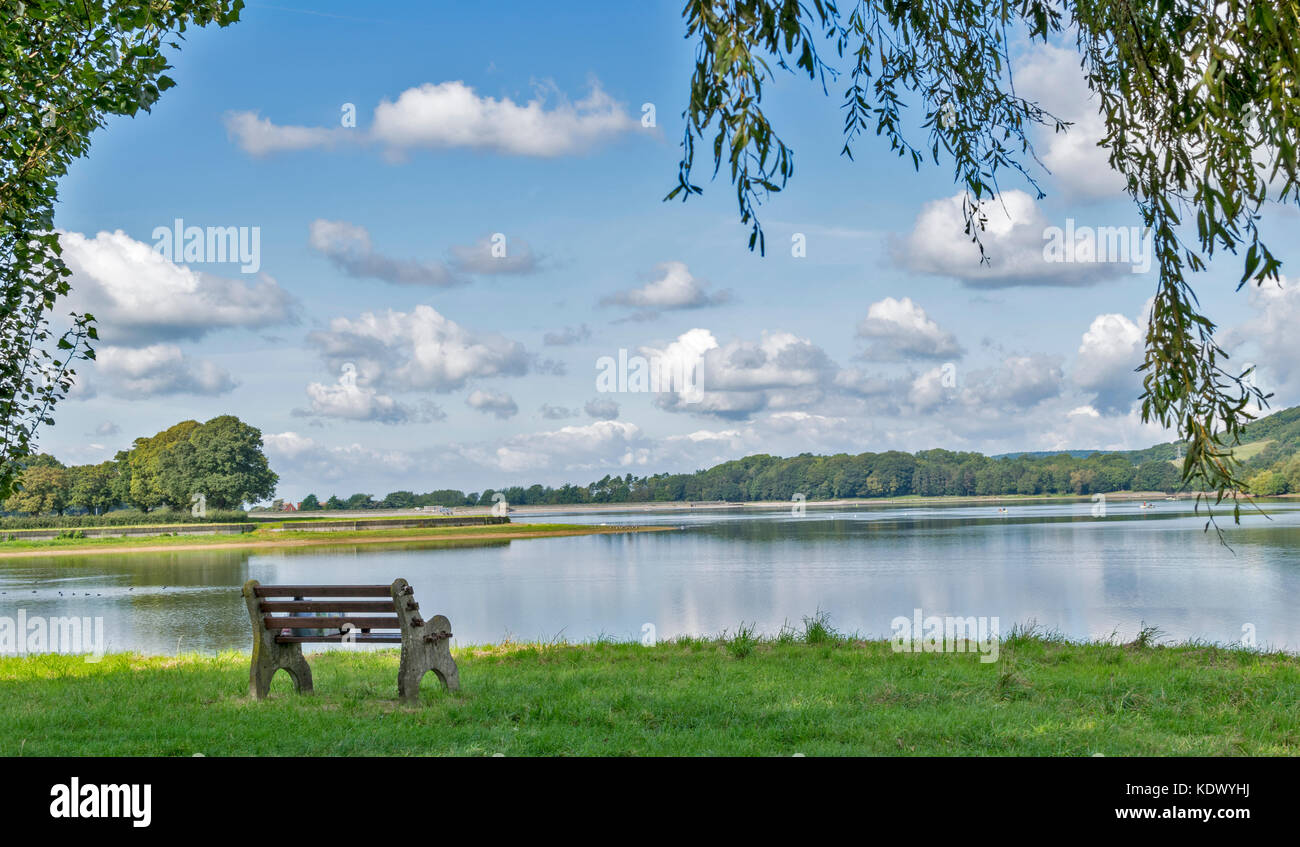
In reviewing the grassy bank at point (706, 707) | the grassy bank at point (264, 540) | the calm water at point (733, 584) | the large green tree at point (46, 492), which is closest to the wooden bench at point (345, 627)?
the grassy bank at point (706, 707)

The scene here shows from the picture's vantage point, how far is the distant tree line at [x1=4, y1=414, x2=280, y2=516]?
260 feet

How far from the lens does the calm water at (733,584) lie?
1981 centimetres

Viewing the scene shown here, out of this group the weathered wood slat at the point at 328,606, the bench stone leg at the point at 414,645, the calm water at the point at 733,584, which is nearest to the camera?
the bench stone leg at the point at 414,645

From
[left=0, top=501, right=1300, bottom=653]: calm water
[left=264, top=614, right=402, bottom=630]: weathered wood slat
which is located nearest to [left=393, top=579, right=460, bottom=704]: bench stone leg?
[left=264, top=614, right=402, bottom=630]: weathered wood slat

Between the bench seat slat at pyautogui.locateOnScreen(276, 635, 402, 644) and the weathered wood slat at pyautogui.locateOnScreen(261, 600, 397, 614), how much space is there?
0.23 meters

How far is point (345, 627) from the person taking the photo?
306 inches

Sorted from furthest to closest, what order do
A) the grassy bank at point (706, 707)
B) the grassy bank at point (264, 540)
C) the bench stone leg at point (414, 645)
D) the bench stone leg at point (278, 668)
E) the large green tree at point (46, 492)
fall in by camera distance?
the large green tree at point (46, 492) < the grassy bank at point (264, 540) < the bench stone leg at point (278, 668) < the bench stone leg at point (414, 645) < the grassy bank at point (706, 707)

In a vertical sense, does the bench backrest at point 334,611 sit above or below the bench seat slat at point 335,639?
above

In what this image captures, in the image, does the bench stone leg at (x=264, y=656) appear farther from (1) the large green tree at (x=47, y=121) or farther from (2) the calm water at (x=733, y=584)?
(2) the calm water at (x=733, y=584)

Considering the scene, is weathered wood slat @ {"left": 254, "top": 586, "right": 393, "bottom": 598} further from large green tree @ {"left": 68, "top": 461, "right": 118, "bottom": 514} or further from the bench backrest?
large green tree @ {"left": 68, "top": 461, "right": 118, "bottom": 514}

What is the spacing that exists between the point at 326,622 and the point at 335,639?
218 mm

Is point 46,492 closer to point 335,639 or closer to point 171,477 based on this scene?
point 171,477
